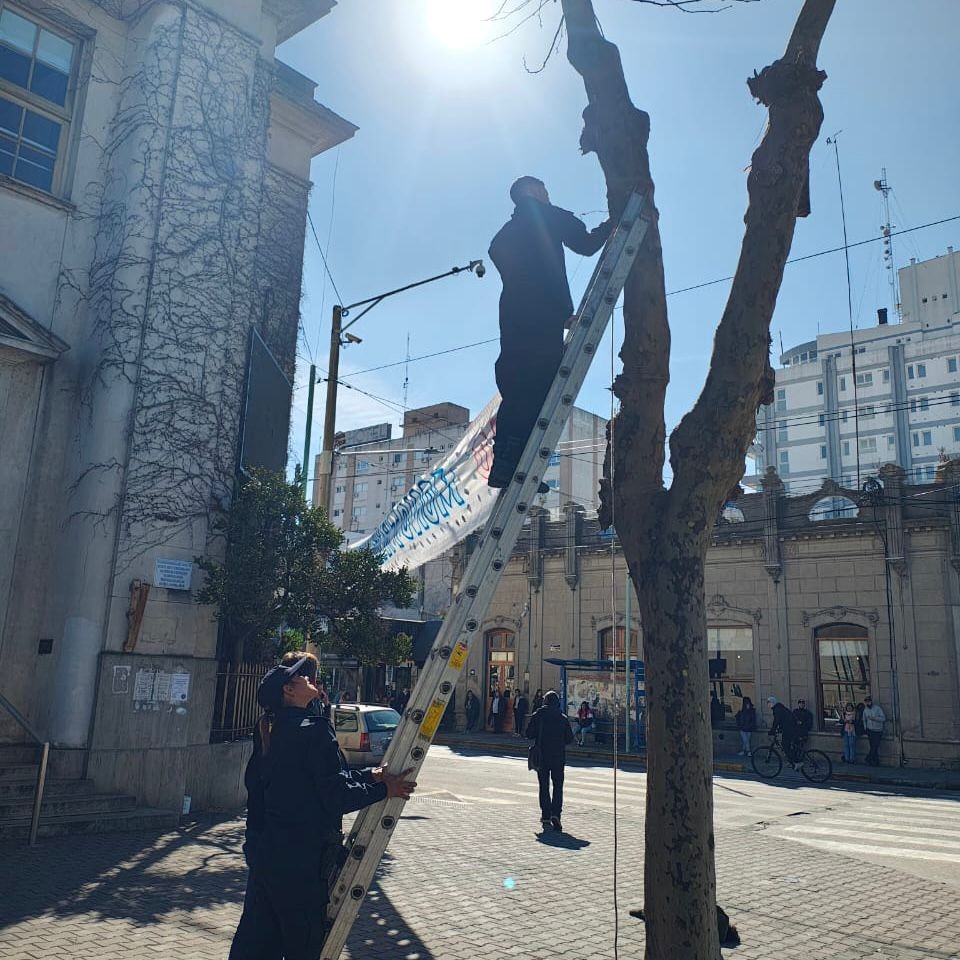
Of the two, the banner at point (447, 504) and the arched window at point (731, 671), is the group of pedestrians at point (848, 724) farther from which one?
the banner at point (447, 504)

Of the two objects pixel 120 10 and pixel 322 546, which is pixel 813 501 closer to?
pixel 322 546

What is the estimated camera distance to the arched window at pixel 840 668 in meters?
27.4

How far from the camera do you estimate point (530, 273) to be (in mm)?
5441

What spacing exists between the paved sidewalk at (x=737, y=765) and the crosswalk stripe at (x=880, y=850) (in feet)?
38.1

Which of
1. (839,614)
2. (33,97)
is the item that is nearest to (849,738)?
(839,614)

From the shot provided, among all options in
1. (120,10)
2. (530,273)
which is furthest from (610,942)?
(120,10)

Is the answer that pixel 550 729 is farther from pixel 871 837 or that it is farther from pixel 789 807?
pixel 789 807

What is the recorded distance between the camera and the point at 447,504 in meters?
13.1

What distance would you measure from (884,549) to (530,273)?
2518 centimetres

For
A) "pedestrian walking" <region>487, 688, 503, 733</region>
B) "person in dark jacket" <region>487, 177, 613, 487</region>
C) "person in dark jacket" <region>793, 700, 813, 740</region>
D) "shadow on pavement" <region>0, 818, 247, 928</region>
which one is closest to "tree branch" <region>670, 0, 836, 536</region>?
"person in dark jacket" <region>487, 177, 613, 487</region>

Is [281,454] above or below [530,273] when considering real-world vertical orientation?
above

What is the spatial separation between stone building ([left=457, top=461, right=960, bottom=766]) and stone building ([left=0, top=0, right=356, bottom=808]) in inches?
759

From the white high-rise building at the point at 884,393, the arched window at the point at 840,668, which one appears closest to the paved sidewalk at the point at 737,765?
the arched window at the point at 840,668

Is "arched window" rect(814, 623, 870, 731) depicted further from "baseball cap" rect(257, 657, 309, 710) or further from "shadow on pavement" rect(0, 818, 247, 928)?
"baseball cap" rect(257, 657, 309, 710)
